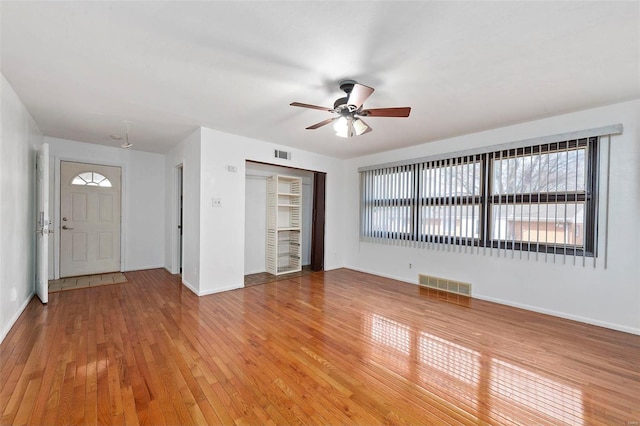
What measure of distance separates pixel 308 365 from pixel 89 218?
A: 5.31 meters

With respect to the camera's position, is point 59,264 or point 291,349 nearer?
point 291,349

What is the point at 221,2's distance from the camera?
5.38 feet

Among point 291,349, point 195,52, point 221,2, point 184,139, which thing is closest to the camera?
point 221,2

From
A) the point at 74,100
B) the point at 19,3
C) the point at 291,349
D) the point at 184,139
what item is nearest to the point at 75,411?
the point at 291,349

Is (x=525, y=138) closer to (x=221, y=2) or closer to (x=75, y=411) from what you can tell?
(x=221, y=2)

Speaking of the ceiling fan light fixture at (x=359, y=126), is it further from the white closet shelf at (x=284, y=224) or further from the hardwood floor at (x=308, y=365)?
the white closet shelf at (x=284, y=224)

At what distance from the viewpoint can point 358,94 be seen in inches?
93.0

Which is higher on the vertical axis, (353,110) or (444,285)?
(353,110)

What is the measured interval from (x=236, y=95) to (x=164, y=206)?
4.07 m

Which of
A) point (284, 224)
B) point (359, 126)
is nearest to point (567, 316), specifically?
point (359, 126)

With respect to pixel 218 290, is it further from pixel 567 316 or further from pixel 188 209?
pixel 567 316

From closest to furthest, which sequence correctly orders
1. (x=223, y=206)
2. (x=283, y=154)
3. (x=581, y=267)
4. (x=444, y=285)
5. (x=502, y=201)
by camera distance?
(x=581, y=267)
(x=502, y=201)
(x=223, y=206)
(x=444, y=285)
(x=283, y=154)

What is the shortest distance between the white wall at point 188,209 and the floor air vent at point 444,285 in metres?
3.73

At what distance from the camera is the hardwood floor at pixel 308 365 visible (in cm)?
173
